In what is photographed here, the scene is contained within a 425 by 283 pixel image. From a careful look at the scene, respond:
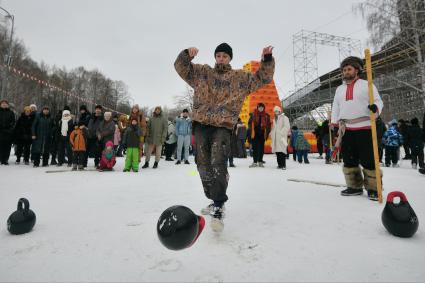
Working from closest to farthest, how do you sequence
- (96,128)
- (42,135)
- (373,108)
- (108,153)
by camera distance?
1. (373,108)
2. (108,153)
3. (96,128)
4. (42,135)

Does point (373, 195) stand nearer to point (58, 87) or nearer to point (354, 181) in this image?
point (354, 181)

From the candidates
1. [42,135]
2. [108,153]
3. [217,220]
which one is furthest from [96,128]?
[217,220]

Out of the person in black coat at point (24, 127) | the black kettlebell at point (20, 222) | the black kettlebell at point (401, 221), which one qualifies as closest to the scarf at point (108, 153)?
the person in black coat at point (24, 127)

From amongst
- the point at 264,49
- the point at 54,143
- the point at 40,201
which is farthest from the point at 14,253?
the point at 54,143

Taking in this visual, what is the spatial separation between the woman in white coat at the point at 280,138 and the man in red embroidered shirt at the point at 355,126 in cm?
404

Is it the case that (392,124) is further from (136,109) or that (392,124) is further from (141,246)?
(141,246)

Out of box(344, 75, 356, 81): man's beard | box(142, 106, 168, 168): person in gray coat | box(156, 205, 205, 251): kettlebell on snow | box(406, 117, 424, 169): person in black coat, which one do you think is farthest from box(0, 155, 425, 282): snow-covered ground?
box(406, 117, 424, 169): person in black coat

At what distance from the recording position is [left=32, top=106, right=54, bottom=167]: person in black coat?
26.6 feet

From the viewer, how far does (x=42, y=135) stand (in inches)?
323

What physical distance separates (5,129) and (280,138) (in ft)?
28.5

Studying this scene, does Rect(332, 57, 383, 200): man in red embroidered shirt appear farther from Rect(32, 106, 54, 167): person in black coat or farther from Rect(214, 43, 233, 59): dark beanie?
Rect(32, 106, 54, 167): person in black coat

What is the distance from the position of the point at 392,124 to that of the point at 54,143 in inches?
466

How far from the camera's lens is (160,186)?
14.8 feet

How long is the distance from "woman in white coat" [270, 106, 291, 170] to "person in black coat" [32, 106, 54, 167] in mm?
7232
